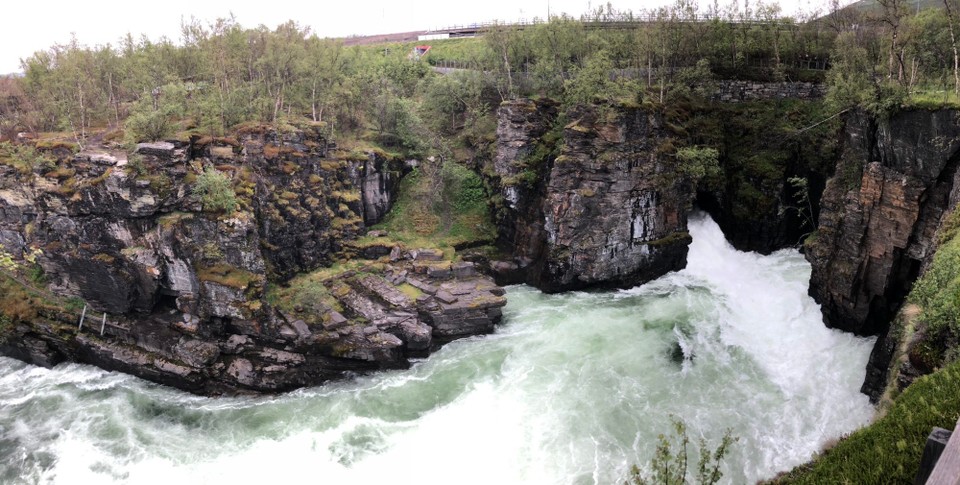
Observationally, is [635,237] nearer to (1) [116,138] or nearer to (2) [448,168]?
(2) [448,168]

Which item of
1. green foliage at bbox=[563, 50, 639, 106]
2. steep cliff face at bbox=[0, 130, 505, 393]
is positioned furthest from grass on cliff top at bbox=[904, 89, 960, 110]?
steep cliff face at bbox=[0, 130, 505, 393]

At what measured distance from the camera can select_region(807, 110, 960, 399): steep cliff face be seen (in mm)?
19531

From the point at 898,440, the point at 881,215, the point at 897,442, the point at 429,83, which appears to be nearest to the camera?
the point at 897,442

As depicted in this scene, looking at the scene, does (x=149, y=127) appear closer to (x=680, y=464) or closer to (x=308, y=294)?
(x=308, y=294)

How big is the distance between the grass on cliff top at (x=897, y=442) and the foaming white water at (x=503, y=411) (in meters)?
9.45

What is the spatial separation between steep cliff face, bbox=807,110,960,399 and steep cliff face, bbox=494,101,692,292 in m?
7.94

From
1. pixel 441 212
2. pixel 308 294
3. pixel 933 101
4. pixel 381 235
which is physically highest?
pixel 933 101

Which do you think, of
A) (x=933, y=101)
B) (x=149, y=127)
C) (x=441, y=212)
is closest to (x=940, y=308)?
(x=933, y=101)

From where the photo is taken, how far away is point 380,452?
19875 mm

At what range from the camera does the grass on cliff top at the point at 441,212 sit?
111ft

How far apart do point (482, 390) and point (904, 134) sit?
18.8 metres

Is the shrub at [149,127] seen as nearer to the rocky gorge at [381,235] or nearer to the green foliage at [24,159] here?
the rocky gorge at [381,235]

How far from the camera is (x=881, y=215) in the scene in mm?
21688

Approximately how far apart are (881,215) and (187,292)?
29504 mm
